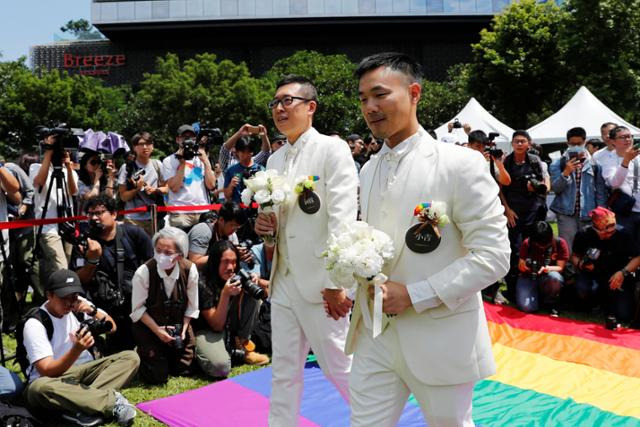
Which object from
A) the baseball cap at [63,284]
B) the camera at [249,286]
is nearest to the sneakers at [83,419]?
the baseball cap at [63,284]

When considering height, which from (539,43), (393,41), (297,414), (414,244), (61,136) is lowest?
(297,414)

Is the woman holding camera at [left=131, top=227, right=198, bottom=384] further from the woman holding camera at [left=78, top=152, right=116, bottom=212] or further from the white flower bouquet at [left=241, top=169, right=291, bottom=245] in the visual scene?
the woman holding camera at [left=78, top=152, right=116, bottom=212]

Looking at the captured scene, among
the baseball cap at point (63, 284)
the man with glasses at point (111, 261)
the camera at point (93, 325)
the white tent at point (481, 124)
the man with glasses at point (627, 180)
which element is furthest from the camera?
the white tent at point (481, 124)

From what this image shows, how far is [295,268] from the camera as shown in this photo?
3.31 metres

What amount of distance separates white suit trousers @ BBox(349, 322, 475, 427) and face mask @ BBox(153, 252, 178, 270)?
120 inches

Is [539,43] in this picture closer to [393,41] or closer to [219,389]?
[393,41]

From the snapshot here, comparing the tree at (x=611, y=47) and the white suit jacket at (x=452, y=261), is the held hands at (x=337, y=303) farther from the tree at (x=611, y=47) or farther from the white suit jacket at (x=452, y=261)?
the tree at (x=611, y=47)

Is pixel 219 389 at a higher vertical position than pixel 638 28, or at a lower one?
lower

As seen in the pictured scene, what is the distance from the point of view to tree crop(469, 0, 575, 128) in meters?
25.5

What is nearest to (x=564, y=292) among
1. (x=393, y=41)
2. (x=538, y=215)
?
(x=538, y=215)

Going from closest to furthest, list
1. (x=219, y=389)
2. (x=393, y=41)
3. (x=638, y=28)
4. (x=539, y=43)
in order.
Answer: (x=219, y=389) < (x=638, y=28) < (x=539, y=43) < (x=393, y=41)

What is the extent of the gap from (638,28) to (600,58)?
5.10ft

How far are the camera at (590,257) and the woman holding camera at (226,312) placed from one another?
145 inches

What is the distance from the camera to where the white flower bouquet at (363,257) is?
223 centimetres
